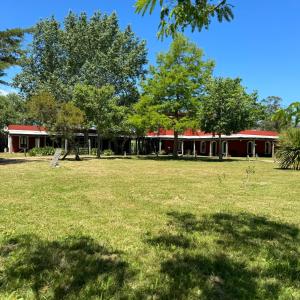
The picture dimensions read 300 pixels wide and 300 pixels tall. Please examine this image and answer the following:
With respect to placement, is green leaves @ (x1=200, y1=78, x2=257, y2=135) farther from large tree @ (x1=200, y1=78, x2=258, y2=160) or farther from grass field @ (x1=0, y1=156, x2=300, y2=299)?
grass field @ (x1=0, y1=156, x2=300, y2=299)

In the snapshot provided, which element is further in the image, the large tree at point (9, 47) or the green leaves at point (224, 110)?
the green leaves at point (224, 110)

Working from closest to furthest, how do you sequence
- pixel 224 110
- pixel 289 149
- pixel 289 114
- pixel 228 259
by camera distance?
1. pixel 289 114
2. pixel 228 259
3. pixel 289 149
4. pixel 224 110

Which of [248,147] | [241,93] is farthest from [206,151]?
[241,93]

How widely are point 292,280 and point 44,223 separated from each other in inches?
163

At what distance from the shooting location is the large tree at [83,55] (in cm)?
4362

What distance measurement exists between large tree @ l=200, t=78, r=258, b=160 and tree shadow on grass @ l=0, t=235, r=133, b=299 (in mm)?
27427

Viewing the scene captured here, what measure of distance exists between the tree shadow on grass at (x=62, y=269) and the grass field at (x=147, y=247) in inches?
0.4

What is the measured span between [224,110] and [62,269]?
29176 millimetres

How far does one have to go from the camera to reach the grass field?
4113 mm

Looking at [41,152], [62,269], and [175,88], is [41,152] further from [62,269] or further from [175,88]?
[62,269]

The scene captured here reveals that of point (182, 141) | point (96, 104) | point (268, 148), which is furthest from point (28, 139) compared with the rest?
point (268, 148)

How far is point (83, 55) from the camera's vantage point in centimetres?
4478

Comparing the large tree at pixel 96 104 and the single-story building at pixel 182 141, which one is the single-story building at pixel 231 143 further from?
the large tree at pixel 96 104

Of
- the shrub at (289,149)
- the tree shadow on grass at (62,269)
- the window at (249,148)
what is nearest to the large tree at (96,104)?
the shrub at (289,149)
